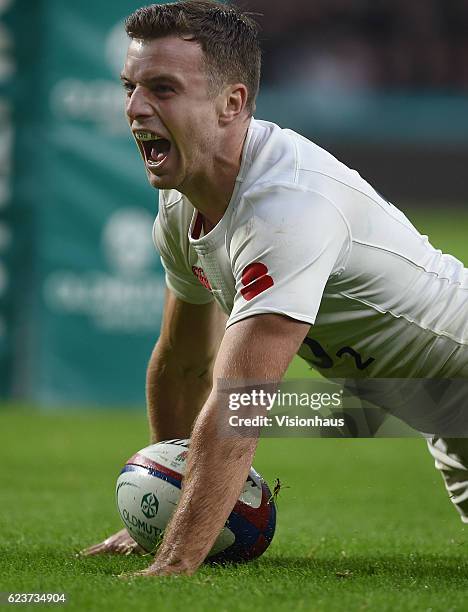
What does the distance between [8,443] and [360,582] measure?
4.07 m

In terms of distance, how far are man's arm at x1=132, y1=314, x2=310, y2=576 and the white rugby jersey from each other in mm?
58

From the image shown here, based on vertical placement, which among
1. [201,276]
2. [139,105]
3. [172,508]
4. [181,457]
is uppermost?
[139,105]

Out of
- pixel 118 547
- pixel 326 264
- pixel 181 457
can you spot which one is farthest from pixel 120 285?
pixel 326 264

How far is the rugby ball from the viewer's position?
369cm

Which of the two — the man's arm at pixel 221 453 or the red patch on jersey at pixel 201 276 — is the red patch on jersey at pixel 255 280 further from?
the red patch on jersey at pixel 201 276

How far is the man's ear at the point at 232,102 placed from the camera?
3475 mm

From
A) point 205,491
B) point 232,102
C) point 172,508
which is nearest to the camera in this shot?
point 205,491

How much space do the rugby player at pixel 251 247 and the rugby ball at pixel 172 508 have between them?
25 cm

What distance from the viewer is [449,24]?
2430 cm

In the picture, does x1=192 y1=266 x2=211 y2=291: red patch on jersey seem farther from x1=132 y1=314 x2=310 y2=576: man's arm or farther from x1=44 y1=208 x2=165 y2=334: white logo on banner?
x1=44 y1=208 x2=165 y2=334: white logo on banner

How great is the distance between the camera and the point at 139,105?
11.1 ft

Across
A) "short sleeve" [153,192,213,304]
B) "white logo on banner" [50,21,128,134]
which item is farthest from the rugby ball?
"white logo on banner" [50,21,128,134]

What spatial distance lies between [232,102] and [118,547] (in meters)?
1.50

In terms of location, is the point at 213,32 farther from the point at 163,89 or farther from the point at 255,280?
the point at 255,280
